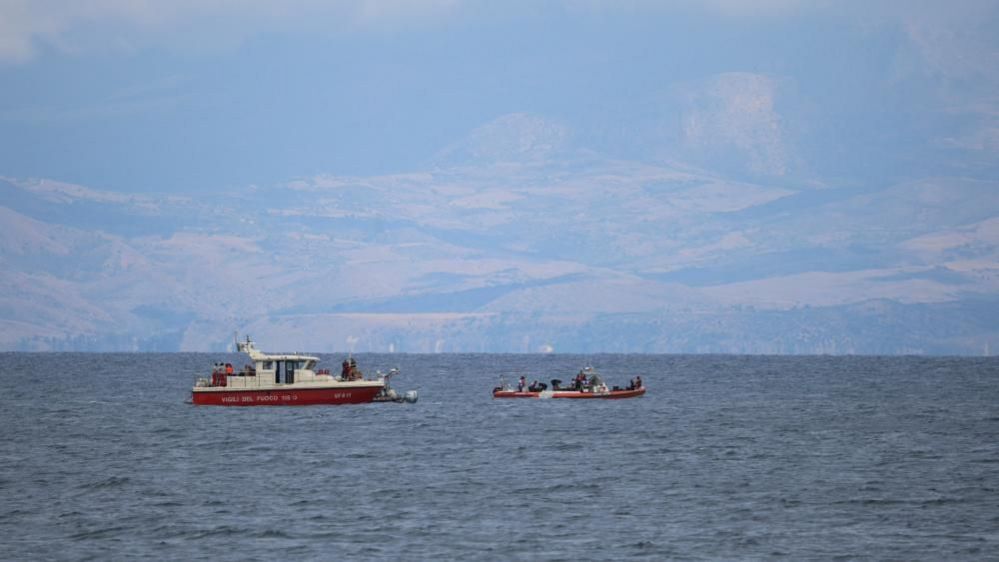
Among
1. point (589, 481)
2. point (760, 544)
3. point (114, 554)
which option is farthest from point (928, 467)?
point (114, 554)

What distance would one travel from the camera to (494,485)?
81375 mm

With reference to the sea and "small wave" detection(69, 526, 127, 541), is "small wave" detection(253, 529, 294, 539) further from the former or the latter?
"small wave" detection(69, 526, 127, 541)

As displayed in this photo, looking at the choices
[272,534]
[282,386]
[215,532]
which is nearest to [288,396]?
[282,386]

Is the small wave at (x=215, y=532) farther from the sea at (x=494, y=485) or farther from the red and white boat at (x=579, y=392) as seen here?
the red and white boat at (x=579, y=392)

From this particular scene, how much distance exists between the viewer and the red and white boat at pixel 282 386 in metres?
127

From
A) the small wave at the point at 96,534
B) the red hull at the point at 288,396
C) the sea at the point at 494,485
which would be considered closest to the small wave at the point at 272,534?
the sea at the point at 494,485

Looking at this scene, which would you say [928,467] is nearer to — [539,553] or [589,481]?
[589,481]

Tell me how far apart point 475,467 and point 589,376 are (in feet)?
238

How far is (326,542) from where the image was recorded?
6431 cm

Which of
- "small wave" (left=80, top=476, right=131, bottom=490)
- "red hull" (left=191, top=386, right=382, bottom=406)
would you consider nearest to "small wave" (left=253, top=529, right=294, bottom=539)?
"small wave" (left=80, top=476, right=131, bottom=490)

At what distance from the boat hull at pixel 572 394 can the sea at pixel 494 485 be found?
1463 cm

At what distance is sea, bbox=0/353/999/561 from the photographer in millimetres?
63969

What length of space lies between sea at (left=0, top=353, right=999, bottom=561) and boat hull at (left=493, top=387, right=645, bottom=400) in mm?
14626

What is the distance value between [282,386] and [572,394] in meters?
33.9
